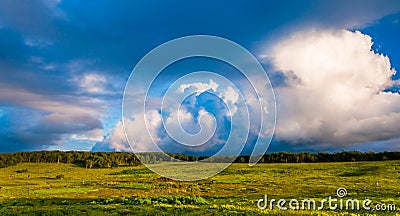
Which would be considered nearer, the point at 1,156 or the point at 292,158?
the point at 292,158

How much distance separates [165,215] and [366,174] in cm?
8267

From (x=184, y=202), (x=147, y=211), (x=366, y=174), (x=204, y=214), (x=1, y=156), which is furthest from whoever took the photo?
(x=1, y=156)

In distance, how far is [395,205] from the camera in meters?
28.0

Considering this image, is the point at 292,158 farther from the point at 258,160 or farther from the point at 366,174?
the point at 366,174

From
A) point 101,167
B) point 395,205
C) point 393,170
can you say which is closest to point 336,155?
point 393,170

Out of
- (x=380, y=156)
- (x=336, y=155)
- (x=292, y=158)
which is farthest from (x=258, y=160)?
(x=380, y=156)

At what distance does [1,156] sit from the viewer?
197125mm

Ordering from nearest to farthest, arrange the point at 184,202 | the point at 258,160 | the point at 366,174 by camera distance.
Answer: the point at 184,202 < the point at 366,174 < the point at 258,160

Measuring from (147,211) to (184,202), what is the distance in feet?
25.1

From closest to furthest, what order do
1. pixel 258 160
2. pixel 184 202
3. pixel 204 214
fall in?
1. pixel 204 214
2. pixel 184 202
3. pixel 258 160

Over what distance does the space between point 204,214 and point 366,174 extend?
81.2 metres

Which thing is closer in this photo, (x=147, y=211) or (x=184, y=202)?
(x=147, y=211)

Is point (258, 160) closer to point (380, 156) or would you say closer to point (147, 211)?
point (380, 156)

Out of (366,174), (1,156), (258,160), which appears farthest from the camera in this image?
(1,156)
